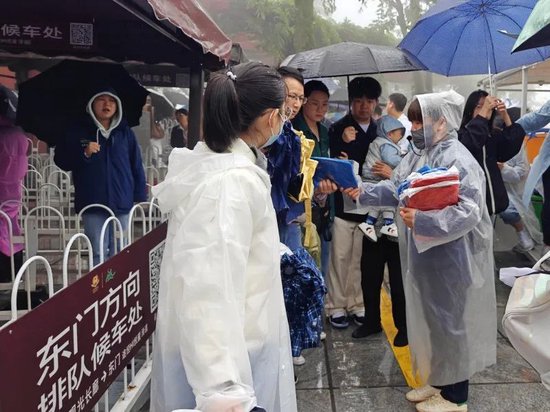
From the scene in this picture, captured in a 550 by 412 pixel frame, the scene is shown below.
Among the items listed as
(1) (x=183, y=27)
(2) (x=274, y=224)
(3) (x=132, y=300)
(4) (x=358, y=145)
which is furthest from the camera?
(4) (x=358, y=145)

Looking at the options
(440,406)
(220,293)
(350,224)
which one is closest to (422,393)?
(440,406)

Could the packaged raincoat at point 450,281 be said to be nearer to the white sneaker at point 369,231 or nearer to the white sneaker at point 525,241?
the white sneaker at point 369,231

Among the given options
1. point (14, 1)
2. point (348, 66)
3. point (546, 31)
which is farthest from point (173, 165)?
point (14, 1)

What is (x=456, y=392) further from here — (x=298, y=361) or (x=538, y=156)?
(x=538, y=156)

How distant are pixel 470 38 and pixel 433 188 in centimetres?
244

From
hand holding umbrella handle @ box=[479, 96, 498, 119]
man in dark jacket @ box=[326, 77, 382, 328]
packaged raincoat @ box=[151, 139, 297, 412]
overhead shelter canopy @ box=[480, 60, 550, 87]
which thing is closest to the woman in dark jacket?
hand holding umbrella handle @ box=[479, 96, 498, 119]

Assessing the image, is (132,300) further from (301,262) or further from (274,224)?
(274,224)

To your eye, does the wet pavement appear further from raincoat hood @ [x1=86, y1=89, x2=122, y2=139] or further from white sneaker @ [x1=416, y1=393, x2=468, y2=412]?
raincoat hood @ [x1=86, y1=89, x2=122, y2=139]

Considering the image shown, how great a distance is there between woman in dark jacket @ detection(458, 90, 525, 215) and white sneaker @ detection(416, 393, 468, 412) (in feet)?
5.20

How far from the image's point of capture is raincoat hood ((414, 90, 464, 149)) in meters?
2.72

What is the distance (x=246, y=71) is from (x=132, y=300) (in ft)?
4.99

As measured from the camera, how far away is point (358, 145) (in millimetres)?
3910

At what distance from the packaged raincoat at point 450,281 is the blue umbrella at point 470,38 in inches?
63.6

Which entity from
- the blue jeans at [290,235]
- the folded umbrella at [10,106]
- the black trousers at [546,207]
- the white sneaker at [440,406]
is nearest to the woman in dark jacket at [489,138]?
the black trousers at [546,207]
